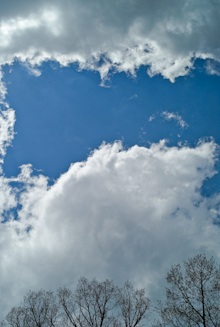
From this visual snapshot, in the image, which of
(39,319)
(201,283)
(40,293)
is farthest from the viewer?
(40,293)

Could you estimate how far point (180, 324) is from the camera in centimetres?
2273

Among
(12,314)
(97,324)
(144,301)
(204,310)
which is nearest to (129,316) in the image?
(144,301)

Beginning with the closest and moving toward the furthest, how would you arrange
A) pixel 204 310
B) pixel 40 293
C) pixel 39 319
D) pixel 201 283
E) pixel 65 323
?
pixel 204 310 < pixel 201 283 < pixel 65 323 < pixel 39 319 < pixel 40 293

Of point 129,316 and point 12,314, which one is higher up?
point 12,314

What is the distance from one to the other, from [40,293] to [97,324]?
10.2 m

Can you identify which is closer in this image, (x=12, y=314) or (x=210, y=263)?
(x=210, y=263)

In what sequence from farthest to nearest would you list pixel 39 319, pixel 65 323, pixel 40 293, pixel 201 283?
pixel 40 293
pixel 39 319
pixel 65 323
pixel 201 283

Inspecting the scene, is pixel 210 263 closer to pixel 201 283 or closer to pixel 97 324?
pixel 201 283

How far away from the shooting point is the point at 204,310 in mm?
22453

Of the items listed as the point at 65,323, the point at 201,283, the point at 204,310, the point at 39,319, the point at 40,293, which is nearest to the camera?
the point at 204,310

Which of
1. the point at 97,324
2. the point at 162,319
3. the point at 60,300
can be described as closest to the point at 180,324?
the point at 162,319

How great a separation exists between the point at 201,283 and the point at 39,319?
2379 cm

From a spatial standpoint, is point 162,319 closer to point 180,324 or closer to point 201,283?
point 180,324

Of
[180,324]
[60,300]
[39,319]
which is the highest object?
[60,300]
